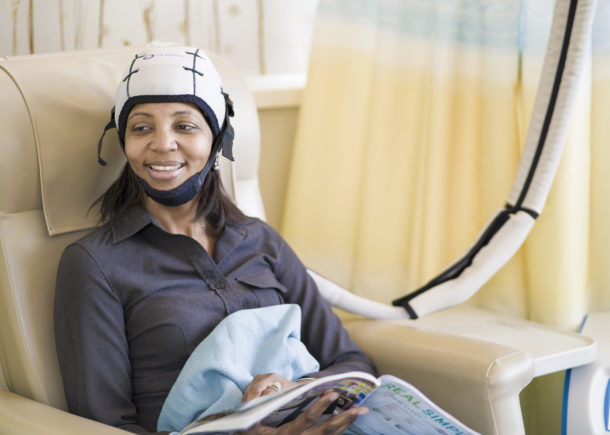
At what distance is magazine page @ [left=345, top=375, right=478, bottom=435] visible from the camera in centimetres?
106

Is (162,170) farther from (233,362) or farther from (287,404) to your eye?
(287,404)

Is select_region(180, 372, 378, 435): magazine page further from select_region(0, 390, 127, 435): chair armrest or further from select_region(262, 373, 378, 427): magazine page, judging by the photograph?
select_region(0, 390, 127, 435): chair armrest

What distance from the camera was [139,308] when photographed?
4.04ft

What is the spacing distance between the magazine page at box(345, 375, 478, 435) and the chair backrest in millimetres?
526

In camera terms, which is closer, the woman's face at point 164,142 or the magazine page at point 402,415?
the magazine page at point 402,415

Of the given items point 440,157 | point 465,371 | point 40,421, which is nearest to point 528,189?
point 440,157

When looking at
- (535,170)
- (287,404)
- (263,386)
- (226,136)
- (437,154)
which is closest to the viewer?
(287,404)

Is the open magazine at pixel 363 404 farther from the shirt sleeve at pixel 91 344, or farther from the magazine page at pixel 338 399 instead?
the shirt sleeve at pixel 91 344

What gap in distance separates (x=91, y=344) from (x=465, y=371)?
0.63m

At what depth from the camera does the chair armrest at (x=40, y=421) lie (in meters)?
1.04

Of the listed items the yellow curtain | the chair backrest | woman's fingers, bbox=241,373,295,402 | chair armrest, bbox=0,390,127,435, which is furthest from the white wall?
woman's fingers, bbox=241,373,295,402

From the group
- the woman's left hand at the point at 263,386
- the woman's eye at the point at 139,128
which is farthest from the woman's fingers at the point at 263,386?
the woman's eye at the point at 139,128

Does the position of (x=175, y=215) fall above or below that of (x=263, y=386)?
above

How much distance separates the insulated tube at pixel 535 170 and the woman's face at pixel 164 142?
0.63 metres
